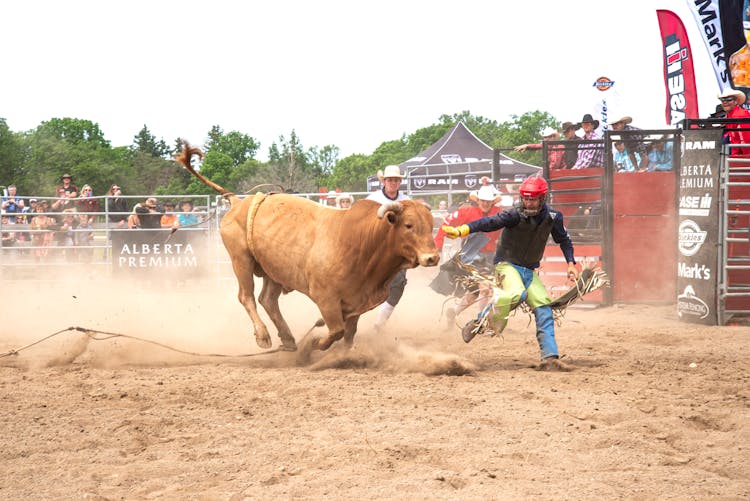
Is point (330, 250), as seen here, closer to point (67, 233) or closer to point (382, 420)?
point (382, 420)

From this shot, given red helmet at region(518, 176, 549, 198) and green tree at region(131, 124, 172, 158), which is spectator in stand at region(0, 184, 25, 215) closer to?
red helmet at region(518, 176, 549, 198)

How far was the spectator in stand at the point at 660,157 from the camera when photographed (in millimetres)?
10344

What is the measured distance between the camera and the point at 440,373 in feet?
18.7

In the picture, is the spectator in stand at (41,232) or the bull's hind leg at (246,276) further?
the spectator in stand at (41,232)

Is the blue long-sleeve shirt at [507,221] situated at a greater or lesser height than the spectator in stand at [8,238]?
greater

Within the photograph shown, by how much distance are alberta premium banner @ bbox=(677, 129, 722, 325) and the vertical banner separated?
1803 mm

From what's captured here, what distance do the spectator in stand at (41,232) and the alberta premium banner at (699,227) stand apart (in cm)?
Result: 1187

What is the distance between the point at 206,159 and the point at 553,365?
60.8 m

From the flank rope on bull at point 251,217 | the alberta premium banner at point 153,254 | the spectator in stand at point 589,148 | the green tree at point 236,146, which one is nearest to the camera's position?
the flank rope on bull at point 251,217

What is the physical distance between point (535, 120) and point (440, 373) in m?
63.9

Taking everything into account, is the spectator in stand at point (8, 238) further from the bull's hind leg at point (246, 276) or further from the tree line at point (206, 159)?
the tree line at point (206, 159)

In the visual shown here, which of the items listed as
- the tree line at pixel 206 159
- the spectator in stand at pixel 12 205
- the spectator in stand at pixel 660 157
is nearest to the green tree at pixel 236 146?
the tree line at pixel 206 159

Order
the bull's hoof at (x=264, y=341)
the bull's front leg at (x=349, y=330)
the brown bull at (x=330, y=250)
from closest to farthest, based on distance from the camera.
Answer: the brown bull at (x=330, y=250) → the bull's front leg at (x=349, y=330) → the bull's hoof at (x=264, y=341)

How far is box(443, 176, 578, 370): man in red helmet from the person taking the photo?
5.88m
